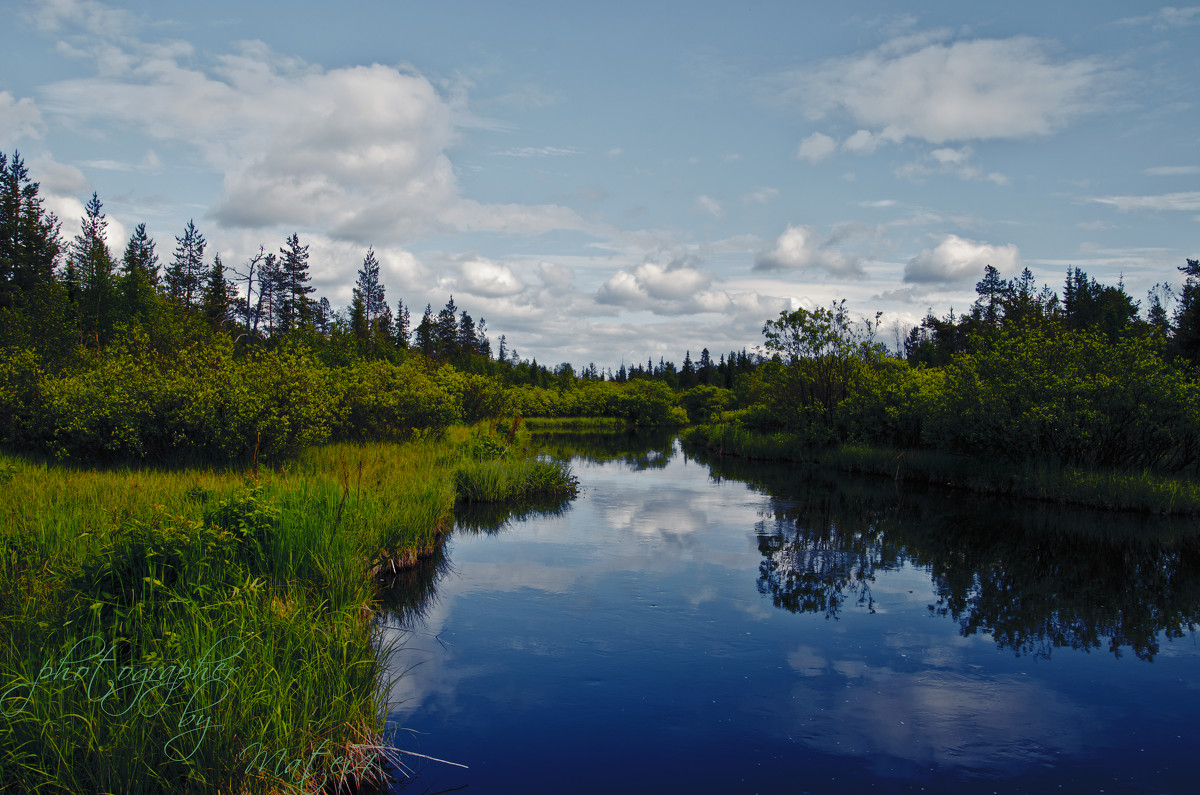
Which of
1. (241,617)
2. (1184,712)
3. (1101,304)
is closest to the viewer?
(241,617)

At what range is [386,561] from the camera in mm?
10258

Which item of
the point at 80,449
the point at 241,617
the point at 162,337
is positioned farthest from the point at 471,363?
the point at 241,617

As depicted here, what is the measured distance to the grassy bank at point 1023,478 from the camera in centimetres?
1644

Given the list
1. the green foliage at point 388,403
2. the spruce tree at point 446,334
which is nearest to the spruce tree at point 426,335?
the spruce tree at point 446,334

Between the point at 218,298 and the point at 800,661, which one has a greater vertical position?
the point at 218,298

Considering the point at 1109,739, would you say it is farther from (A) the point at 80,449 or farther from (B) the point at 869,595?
(A) the point at 80,449

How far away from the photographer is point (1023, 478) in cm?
1906

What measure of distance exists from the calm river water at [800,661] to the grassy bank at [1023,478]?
1.78m

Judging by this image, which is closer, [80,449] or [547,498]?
[80,449]

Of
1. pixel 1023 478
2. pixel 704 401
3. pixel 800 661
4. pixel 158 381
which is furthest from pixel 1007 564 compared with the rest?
pixel 704 401

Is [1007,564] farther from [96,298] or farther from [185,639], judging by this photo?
[96,298]

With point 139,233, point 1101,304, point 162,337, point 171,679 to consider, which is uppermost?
point 139,233

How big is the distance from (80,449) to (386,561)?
8.08 m

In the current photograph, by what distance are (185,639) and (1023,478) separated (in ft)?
68.1
